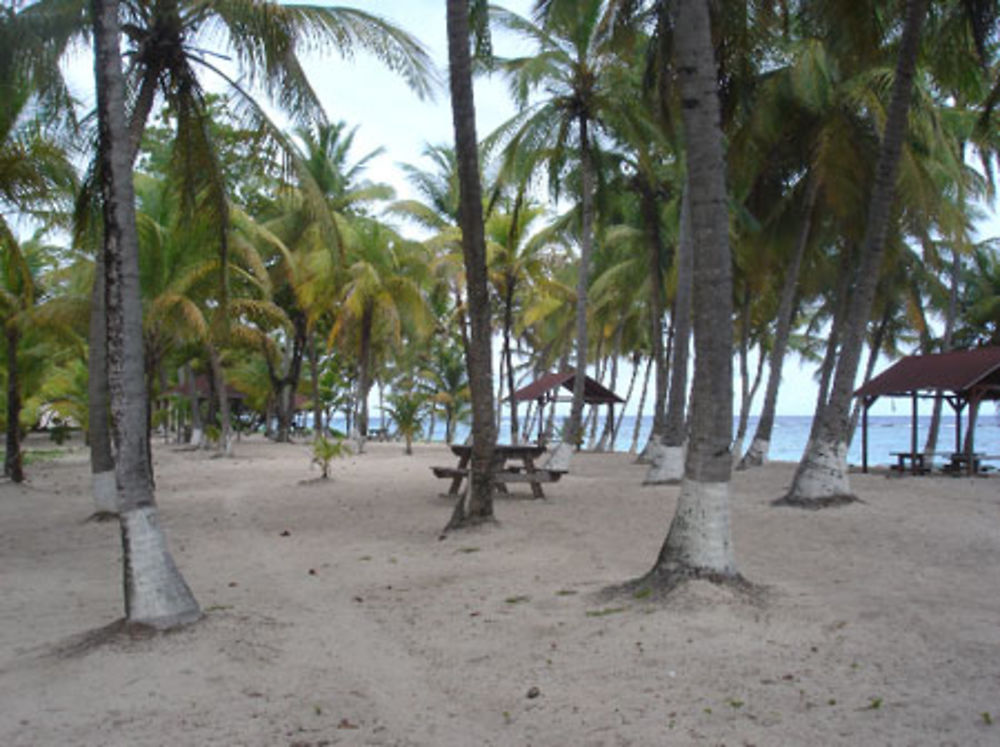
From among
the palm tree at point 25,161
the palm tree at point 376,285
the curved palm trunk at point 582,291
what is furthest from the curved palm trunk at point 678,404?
the palm tree at point 376,285

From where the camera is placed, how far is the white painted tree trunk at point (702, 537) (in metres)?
5.77

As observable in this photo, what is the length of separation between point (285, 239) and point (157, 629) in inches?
917

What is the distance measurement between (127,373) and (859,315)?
8.44 meters

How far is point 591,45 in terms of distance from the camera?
652 inches

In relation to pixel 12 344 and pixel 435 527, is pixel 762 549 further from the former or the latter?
Answer: pixel 12 344

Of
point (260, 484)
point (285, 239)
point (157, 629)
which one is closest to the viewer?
point (157, 629)

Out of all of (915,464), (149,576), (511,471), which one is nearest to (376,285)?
(511,471)

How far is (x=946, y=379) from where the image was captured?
56.7ft

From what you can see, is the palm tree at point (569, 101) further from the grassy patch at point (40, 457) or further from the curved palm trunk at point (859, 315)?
the grassy patch at point (40, 457)

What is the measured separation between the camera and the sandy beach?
3.90 meters

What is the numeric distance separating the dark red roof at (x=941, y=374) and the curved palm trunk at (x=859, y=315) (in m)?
7.70

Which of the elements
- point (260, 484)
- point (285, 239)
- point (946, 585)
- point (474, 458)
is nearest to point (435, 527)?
point (474, 458)

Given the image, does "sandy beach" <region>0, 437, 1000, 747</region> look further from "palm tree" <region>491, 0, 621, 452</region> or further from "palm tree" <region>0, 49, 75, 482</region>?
"palm tree" <region>491, 0, 621, 452</region>

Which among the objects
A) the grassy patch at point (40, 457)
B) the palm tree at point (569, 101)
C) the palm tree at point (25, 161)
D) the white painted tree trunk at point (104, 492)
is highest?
the palm tree at point (569, 101)
